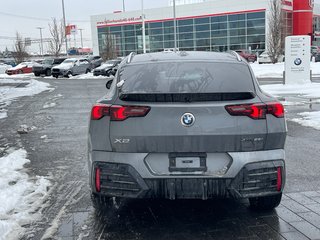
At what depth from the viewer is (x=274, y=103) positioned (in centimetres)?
408

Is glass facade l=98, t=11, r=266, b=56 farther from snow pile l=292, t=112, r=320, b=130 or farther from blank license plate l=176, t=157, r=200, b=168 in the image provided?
blank license plate l=176, t=157, r=200, b=168

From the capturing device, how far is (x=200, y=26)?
204 ft

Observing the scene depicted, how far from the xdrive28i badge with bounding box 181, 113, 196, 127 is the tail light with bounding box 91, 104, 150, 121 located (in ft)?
1.12

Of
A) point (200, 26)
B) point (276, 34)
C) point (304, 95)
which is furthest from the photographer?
point (200, 26)

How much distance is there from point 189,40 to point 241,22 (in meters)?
8.54

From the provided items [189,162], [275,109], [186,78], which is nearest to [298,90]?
[275,109]

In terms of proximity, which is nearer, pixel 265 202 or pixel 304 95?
pixel 265 202

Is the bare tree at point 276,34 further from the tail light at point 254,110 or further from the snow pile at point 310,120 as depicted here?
the tail light at point 254,110

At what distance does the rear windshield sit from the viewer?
4090 mm

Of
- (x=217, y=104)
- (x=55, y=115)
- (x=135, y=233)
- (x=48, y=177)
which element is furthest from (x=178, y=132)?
(x=55, y=115)

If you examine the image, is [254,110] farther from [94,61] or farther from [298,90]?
[94,61]

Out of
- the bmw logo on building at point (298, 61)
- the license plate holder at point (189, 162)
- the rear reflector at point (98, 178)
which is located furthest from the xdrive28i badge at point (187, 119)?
the bmw logo on building at point (298, 61)

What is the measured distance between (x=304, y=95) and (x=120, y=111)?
1430 cm

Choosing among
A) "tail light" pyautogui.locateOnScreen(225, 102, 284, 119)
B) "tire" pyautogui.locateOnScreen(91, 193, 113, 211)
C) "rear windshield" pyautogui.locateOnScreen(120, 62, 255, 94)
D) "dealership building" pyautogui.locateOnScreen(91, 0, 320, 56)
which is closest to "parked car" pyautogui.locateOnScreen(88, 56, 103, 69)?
"dealership building" pyautogui.locateOnScreen(91, 0, 320, 56)
